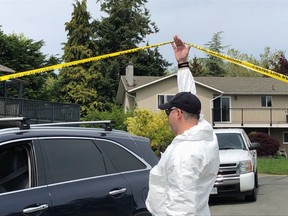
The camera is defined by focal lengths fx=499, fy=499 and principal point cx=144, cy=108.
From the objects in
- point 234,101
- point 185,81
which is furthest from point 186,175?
point 234,101

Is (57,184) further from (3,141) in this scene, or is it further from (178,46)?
(178,46)

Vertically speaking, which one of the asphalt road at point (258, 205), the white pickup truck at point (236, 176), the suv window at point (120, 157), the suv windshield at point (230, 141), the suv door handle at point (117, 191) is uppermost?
the suv window at point (120, 157)

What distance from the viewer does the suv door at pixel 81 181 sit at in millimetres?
4504

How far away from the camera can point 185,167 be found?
2.94 metres

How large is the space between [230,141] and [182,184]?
426 inches

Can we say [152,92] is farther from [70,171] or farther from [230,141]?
[70,171]

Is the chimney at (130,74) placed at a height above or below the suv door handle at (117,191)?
above

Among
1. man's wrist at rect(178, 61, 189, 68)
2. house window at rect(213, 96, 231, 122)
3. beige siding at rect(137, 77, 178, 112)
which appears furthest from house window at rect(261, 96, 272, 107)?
man's wrist at rect(178, 61, 189, 68)

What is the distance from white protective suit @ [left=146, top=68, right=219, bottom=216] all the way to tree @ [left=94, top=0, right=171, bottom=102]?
48.4m

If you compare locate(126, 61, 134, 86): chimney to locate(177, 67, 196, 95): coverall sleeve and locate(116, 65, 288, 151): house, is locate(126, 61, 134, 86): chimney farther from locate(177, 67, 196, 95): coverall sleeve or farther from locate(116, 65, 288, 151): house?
locate(177, 67, 196, 95): coverall sleeve

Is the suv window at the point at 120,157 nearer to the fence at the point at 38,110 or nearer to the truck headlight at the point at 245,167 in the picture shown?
the truck headlight at the point at 245,167

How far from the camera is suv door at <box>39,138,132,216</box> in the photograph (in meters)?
4.50

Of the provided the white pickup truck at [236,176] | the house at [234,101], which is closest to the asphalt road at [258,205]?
the white pickup truck at [236,176]

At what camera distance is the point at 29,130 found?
4.60m
